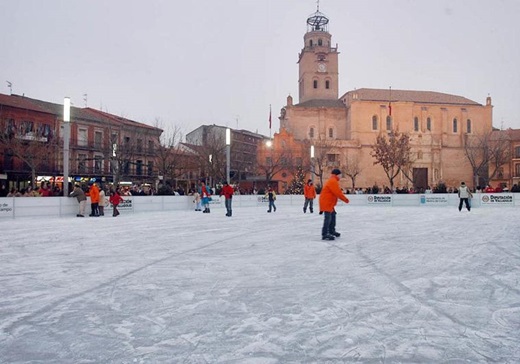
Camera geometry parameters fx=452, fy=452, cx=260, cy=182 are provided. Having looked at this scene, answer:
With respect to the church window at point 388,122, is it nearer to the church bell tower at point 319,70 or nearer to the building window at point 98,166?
the church bell tower at point 319,70

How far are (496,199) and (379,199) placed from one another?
23.9ft

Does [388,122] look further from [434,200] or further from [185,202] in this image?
[185,202]

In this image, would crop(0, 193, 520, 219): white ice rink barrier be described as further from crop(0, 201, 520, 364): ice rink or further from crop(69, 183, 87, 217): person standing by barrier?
crop(0, 201, 520, 364): ice rink

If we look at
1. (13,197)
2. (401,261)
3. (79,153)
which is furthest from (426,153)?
(401,261)

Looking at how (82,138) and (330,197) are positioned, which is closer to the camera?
(330,197)

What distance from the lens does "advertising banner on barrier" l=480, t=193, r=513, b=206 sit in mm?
28719

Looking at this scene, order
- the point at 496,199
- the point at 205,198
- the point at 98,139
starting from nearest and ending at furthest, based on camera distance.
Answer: the point at 205,198, the point at 496,199, the point at 98,139

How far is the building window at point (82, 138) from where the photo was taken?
145ft

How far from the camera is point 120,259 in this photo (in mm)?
7605

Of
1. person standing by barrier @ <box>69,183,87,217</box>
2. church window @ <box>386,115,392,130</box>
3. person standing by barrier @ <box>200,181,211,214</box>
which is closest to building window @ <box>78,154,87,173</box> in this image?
person standing by barrier @ <box>200,181,211,214</box>

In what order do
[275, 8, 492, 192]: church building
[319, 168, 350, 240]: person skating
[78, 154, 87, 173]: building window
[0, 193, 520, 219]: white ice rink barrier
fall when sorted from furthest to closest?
[275, 8, 492, 192]: church building, [78, 154, 87, 173]: building window, [0, 193, 520, 219]: white ice rink barrier, [319, 168, 350, 240]: person skating

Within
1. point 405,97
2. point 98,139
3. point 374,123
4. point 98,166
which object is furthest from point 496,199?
point 405,97

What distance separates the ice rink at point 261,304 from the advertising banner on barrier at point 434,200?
867 inches

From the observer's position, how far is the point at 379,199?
31.6 meters
